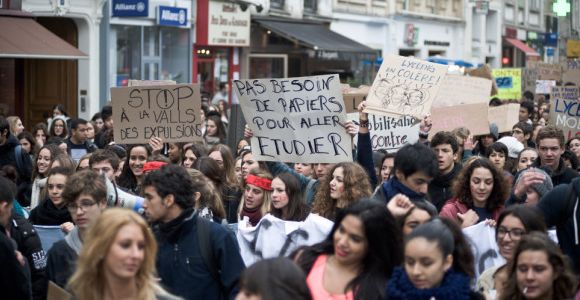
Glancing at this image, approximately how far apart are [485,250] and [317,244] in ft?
7.72

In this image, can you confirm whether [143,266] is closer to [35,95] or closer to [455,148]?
[455,148]

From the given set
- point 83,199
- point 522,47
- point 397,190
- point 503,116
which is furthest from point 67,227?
point 522,47

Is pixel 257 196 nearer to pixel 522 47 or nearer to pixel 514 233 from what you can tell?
pixel 514 233

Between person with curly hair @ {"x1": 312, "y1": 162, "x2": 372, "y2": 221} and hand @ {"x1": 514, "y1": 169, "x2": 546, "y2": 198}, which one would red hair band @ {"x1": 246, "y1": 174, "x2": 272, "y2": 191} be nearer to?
person with curly hair @ {"x1": 312, "y1": 162, "x2": 372, "y2": 221}

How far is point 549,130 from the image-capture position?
10.4 metres

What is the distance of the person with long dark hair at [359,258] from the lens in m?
5.39

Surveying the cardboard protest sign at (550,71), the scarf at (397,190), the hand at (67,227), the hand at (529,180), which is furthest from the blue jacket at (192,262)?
the cardboard protest sign at (550,71)

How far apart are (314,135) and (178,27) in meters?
17.6

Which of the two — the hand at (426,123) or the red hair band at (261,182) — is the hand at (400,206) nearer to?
the red hair band at (261,182)

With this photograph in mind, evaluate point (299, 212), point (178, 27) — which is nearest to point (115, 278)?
point (299, 212)

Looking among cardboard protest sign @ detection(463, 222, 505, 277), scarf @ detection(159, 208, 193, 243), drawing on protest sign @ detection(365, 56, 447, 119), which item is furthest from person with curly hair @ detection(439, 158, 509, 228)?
drawing on protest sign @ detection(365, 56, 447, 119)

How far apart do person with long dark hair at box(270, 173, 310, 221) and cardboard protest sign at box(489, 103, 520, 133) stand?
9.34 meters

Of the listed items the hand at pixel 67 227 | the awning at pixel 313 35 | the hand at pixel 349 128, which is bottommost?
the hand at pixel 67 227

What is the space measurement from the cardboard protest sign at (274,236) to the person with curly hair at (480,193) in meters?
1.13
